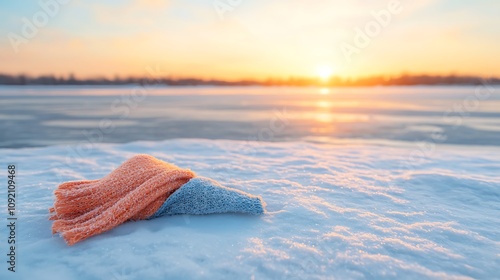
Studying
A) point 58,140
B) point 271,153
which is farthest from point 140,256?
point 58,140

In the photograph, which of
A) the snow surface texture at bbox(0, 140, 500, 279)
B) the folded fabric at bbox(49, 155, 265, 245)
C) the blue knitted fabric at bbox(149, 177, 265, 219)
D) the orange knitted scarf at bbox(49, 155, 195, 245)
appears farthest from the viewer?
the blue knitted fabric at bbox(149, 177, 265, 219)

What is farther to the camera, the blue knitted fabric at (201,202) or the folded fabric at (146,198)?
the blue knitted fabric at (201,202)

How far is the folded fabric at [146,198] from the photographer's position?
7.67ft

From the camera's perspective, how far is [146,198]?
2.38m

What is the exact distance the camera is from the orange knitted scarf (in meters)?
2.23

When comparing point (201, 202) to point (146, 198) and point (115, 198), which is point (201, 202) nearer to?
point (146, 198)

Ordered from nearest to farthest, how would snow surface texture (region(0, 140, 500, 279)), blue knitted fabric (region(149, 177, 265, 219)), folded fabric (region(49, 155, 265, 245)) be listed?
snow surface texture (region(0, 140, 500, 279))
folded fabric (region(49, 155, 265, 245))
blue knitted fabric (region(149, 177, 265, 219))

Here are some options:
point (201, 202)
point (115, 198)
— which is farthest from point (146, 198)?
point (201, 202)

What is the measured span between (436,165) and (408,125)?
18.1 feet

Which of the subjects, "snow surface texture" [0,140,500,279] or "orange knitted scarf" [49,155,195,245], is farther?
"orange knitted scarf" [49,155,195,245]

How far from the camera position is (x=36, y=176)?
3703 millimetres

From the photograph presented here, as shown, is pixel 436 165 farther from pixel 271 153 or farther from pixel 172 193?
pixel 172 193

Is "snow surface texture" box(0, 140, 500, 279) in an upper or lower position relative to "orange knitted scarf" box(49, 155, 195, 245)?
lower

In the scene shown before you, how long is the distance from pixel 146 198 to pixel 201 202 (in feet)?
1.20
